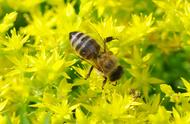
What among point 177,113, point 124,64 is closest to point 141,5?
point 124,64

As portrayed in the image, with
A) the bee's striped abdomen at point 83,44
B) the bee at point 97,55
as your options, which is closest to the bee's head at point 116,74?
the bee at point 97,55

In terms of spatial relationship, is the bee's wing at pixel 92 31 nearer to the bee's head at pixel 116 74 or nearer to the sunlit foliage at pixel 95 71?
the sunlit foliage at pixel 95 71

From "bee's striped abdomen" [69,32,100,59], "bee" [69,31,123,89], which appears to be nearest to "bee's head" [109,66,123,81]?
"bee" [69,31,123,89]

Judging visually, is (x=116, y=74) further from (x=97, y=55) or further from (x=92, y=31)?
(x=92, y=31)

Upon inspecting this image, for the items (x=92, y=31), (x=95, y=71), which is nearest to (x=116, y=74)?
(x=95, y=71)

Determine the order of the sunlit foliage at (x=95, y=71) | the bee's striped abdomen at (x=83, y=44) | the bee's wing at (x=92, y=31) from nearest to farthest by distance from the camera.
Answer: the sunlit foliage at (x=95, y=71), the bee's striped abdomen at (x=83, y=44), the bee's wing at (x=92, y=31)

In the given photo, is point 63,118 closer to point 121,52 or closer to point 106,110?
point 106,110
